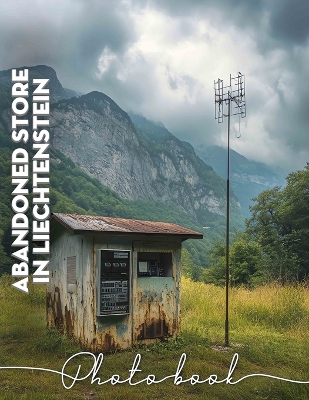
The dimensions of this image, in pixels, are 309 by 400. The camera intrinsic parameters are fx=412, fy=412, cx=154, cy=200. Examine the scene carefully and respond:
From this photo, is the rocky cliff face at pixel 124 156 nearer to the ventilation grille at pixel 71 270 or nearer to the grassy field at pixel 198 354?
the grassy field at pixel 198 354

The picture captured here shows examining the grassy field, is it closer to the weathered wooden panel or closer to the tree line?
the weathered wooden panel

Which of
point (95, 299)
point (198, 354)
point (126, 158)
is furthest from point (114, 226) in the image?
point (126, 158)

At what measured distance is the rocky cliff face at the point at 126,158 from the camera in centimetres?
12400

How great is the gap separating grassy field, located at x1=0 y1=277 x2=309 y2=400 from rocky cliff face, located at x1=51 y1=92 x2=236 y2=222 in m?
108

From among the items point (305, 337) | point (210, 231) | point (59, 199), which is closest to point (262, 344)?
point (305, 337)

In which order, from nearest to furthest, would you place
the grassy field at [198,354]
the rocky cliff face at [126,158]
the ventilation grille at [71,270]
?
the grassy field at [198,354] → the ventilation grille at [71,270] → the rocky cliff face at [126,158]

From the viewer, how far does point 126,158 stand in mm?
140000

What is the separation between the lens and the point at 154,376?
6.47 meters

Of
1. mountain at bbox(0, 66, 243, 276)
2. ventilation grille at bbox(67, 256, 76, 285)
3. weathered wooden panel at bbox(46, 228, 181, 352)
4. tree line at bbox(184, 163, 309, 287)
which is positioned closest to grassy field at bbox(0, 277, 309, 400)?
weathered wooden panel at bbox(46, 228, 181, 352)

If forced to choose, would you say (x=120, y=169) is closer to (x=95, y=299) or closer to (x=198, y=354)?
(x=95, y=299)

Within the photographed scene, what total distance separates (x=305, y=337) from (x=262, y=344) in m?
1.50

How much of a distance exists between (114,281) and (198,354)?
2043 millimetres

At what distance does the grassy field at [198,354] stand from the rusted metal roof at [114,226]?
2232mm

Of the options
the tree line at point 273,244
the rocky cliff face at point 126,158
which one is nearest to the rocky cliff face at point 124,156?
the rocky cliff face at point 126,158
